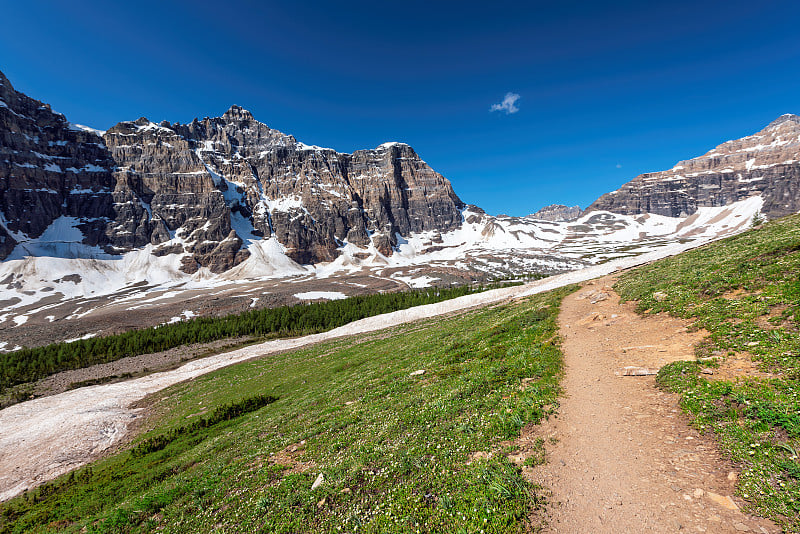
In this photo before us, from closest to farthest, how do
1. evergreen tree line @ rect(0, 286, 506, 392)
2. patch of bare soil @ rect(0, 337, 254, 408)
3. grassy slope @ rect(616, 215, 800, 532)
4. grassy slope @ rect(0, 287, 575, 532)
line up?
grassy slope @ rect(616, 215, 800, 532), grassy slope @ rect(0, 287, 575, 532), patch of bare soil @ rect(0, 337, 254, 408), evergreen tree line @ rect(0, 286, 506, 392)

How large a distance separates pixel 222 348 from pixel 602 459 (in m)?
77.2

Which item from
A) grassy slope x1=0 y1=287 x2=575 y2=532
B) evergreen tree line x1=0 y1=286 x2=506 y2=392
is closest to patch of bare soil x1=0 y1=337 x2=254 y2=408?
evergreen tree line x1=0 y1=286 x2=506 y2=392

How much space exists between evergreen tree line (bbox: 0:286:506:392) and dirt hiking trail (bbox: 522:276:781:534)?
7899cm

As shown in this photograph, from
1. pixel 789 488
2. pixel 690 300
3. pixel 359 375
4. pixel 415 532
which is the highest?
pixel 690 300

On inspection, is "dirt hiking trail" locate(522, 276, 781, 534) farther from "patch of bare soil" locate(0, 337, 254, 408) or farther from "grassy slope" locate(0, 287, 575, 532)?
"patch of bare soil" locate(0, 337, 254, 408)

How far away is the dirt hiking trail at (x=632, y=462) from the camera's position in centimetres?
595

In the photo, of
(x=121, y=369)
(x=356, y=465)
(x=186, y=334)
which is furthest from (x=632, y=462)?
(x=186, y=334)

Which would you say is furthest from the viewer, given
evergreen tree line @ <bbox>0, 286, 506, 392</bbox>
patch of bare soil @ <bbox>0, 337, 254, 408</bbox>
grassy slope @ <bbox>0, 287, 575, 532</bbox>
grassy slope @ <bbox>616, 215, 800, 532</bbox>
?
evergreen tree line @ <bbox>0, 286, 506, 392</bbox>

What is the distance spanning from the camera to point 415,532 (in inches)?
257

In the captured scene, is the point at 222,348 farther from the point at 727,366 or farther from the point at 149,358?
the point at 727,366

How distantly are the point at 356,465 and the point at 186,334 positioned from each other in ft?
300

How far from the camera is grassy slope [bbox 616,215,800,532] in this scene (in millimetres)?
5930

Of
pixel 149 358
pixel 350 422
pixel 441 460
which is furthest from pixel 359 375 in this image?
pixel 149 358

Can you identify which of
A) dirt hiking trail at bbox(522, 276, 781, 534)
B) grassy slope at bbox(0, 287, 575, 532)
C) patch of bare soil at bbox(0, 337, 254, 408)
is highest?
dirt hiking trail at bbox(522, 276, 781, 534)
